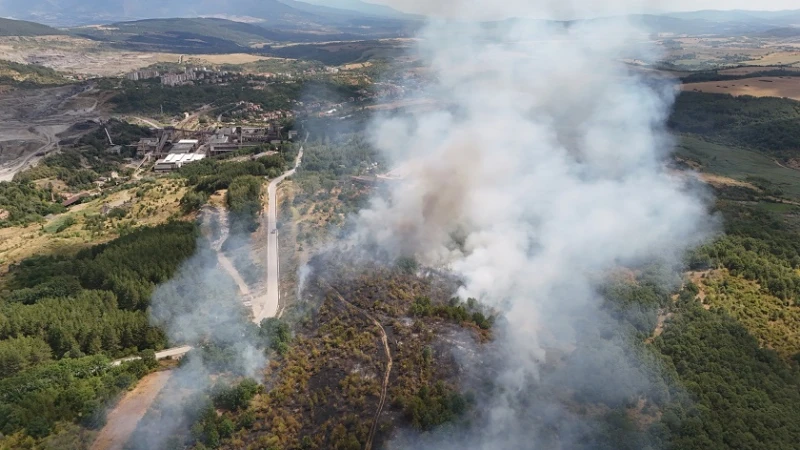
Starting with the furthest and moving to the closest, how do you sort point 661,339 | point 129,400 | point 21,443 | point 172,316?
point 172,316, point 661,339, point 129,400, point 21,443

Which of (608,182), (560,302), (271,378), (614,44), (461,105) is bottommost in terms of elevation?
(271,378)

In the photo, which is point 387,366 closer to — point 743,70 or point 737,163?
point 737,163

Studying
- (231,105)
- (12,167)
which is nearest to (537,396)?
(12,167)

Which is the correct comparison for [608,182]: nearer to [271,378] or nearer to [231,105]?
[271,378]

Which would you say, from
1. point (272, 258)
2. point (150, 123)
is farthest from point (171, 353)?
point (150, 123)

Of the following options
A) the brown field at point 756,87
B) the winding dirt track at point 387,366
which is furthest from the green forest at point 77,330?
the brown field at point 756,87

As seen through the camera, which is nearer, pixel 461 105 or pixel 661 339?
pixel 661 339
